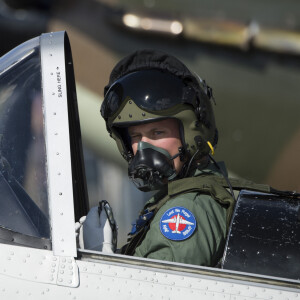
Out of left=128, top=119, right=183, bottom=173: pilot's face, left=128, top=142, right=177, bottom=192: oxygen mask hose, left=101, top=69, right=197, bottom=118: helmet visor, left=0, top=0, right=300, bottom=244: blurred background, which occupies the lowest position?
left=128, top=142, right=177, bottom=192: oxygen mask hose

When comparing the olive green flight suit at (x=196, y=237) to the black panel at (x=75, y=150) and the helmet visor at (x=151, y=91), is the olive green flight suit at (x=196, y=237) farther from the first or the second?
the black panel at (x=75, y=150)

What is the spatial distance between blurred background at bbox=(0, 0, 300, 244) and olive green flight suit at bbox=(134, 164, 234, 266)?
4.39 metres

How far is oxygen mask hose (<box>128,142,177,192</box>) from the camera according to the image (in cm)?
233

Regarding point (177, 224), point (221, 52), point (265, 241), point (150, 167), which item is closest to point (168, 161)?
point (150, 167)

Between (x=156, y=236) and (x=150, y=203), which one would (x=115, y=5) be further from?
(x=156, y=236)

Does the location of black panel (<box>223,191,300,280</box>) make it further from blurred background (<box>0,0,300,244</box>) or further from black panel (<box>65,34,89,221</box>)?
blurred background (<box>0,0,300,244</box>)

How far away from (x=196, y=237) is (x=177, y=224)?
86 mm

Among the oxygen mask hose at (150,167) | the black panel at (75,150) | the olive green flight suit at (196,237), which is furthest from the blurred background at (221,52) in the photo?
the olive green flight suit at (196,237)

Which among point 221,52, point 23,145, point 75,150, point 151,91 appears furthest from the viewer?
point 221,52

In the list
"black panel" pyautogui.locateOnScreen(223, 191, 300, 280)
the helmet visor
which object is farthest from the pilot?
"black panel" pyautogui.locateOnScreen(223, 191, 300, 280)

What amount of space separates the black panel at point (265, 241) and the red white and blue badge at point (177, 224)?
154 millimetres

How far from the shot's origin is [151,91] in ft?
7.57

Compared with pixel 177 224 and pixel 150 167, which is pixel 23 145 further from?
pixel 177 224

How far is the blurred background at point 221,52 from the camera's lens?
624cm
